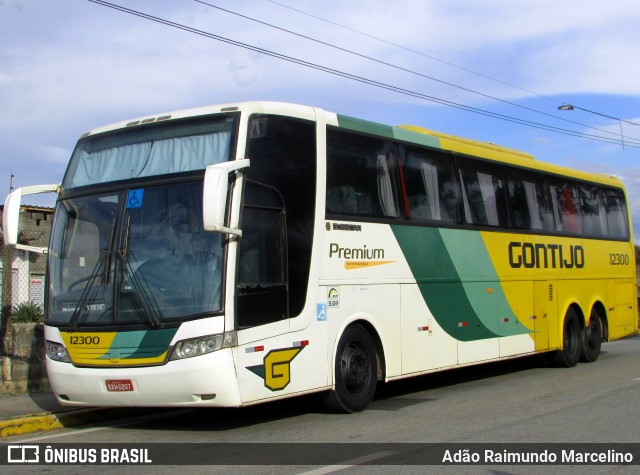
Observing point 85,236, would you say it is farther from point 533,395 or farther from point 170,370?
point 533,395

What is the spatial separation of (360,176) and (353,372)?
8.20ft

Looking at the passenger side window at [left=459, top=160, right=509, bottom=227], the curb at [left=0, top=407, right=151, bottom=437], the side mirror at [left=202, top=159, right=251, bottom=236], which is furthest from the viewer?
the passenger side window at [left=459, top=160, right=509, bottom=227]

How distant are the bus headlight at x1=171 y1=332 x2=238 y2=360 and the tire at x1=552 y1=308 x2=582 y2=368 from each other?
28.9 ft

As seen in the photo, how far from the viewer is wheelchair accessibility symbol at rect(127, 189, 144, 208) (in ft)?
28.0

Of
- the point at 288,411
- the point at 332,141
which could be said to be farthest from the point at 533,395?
the point at 332,141

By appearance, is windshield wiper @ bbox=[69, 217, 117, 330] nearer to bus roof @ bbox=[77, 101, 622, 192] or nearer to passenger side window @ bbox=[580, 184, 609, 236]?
bus roof @ bbox=[77, 101, 622, 192]

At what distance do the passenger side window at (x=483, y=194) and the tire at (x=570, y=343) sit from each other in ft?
10.0

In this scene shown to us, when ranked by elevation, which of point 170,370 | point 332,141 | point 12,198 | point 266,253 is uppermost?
point 332,141

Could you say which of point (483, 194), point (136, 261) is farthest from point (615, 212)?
point (136, 261)

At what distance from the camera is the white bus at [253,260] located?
803 cm

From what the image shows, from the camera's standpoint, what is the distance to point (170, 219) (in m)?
8.29

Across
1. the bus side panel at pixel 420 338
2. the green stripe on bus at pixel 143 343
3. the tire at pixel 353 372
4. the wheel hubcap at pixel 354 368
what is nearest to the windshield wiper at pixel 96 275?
the green stripe on bus at pixel 143 343

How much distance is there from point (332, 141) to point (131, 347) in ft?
11.5

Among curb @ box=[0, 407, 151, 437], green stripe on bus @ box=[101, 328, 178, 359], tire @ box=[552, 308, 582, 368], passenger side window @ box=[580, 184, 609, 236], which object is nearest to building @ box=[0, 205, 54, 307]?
curb @ box=[0, 407, 151, 437]
